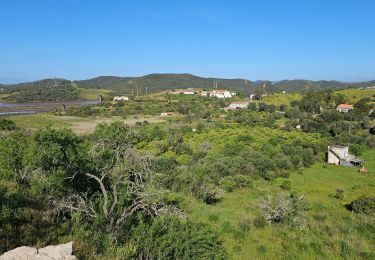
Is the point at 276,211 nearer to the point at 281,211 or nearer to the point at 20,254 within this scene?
the point at 281,211

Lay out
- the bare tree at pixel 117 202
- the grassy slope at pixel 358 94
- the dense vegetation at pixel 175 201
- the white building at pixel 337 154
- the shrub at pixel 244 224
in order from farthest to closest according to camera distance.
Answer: the grassy slope at pixel 358 94 → the white building at pixel 337 154 → the shrub at pixel 244 224 → the bare tree at pixel 117 202 → the dense vegetation at pixel 175 201

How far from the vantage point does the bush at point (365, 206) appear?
91.2ft

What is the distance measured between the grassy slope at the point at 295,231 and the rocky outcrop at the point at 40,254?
10.2 m

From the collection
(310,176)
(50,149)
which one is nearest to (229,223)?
(50,149)

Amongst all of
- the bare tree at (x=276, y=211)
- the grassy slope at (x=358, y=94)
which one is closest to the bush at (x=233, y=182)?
the bare tree at (x=276, y=211)

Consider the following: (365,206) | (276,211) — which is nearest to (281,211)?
(276,211)

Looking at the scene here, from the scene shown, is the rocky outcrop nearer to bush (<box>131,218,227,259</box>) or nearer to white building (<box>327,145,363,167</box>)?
bush (<box>131,218,227,259</box>)

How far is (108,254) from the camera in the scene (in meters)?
8.20

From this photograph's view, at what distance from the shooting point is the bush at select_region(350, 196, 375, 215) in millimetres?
27812

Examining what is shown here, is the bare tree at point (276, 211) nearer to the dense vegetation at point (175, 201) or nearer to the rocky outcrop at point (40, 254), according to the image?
the dense vegetation at point (175, 201)

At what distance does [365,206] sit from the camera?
2805 centimetres

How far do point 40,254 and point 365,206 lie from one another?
91.2 ft

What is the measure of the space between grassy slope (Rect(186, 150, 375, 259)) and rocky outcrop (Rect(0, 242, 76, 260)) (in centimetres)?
1023

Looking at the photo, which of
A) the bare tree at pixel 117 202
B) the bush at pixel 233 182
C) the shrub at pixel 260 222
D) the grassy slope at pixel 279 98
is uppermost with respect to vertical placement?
the bare tree at pixel 117 202
